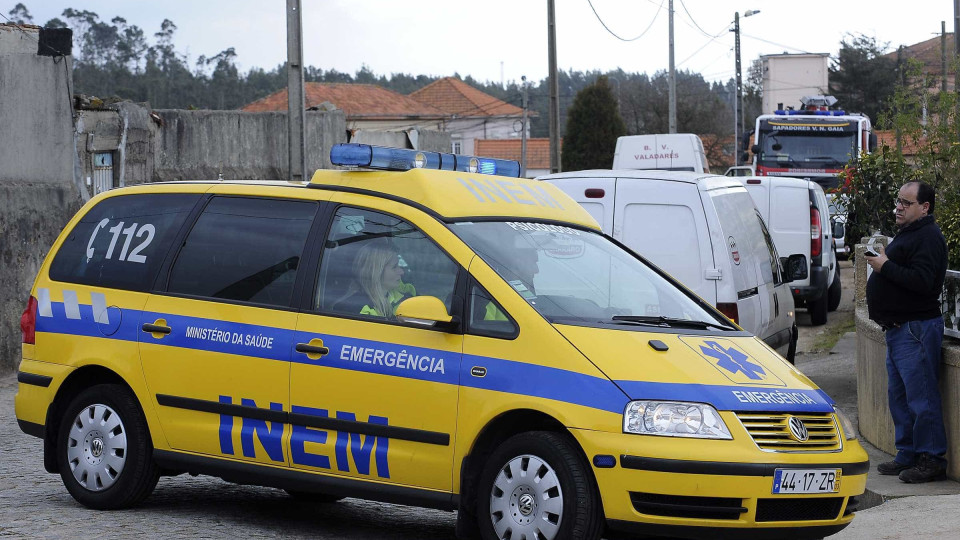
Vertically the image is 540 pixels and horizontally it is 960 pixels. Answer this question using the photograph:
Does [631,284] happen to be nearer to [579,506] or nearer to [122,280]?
[579,506]

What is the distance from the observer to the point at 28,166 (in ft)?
49.0

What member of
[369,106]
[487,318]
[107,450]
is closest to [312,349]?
[487,318]

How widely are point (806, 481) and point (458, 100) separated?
90.2m

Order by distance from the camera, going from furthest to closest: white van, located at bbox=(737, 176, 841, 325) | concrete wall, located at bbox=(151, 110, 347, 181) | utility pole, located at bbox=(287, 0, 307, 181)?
concrete wall, located at bbox=(151, 110, 347, 181)
utility pole, located at bbox=(287, 0, 307, 181)
white van, located at bbox=(737, 176, 841, 325)

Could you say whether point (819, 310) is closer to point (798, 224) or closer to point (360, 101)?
point (798, 224)

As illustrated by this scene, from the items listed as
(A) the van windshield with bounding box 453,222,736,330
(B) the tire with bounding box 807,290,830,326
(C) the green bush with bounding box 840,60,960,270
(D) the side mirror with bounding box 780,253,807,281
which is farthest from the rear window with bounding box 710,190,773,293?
(B) the tire with bounding box 807,290,830,326

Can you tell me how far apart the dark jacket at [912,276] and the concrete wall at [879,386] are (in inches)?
14.6

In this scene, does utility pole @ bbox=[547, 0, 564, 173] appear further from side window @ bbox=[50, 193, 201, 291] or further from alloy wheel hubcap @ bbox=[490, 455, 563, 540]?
alloy wheel hubcap @ bbox=[490, 455, 563, 540]

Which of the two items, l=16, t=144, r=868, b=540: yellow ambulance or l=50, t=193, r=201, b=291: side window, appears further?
l=50, t=193, r=201, b=291: side window

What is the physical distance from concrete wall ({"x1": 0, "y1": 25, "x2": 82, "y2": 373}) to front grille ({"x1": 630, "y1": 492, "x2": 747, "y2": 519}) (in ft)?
32.0

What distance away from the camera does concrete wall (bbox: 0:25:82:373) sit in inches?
536

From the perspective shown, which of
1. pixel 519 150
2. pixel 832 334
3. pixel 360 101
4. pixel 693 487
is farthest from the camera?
pixel 519 150

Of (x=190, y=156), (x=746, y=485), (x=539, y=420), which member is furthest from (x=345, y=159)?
(x=190, y=156)

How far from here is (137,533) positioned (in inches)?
247
